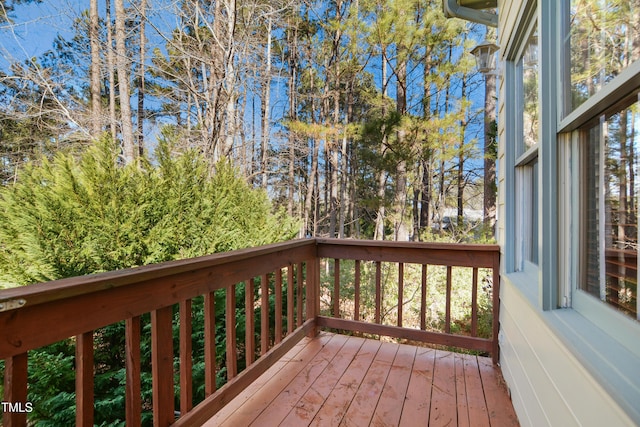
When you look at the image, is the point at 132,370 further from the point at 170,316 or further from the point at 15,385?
the point at 15,385

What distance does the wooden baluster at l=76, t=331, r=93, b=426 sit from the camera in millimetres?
1102

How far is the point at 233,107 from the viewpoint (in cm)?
608

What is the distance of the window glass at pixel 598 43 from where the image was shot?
0.75m

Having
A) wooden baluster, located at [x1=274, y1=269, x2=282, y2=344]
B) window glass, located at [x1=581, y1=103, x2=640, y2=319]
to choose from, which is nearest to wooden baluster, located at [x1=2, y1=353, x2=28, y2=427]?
wooden baluster, located at [x1=274, y1=269, x2=282, y2=344]

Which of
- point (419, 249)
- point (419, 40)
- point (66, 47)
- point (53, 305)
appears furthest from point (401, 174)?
point (66, 47)

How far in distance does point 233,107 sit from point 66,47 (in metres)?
3.65

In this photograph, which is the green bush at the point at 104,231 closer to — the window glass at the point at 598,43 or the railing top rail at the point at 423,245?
the railing top rail at the point at 423,245

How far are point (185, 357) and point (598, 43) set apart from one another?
77.1 inches

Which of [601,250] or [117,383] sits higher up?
[601,250]

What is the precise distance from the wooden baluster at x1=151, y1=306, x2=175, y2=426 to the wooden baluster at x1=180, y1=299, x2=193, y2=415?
0.08m

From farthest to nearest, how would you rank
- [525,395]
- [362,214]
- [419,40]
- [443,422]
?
1. [362,214]
2. [419,40]
3. [443,422]
4. [525,395]

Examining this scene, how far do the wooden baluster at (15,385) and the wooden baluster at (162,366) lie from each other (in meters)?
0.45

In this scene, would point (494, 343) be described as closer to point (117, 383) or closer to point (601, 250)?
point (601, 250)

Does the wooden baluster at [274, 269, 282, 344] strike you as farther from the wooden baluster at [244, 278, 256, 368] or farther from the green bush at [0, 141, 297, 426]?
the green bush at [0, 141, 297, 426]
